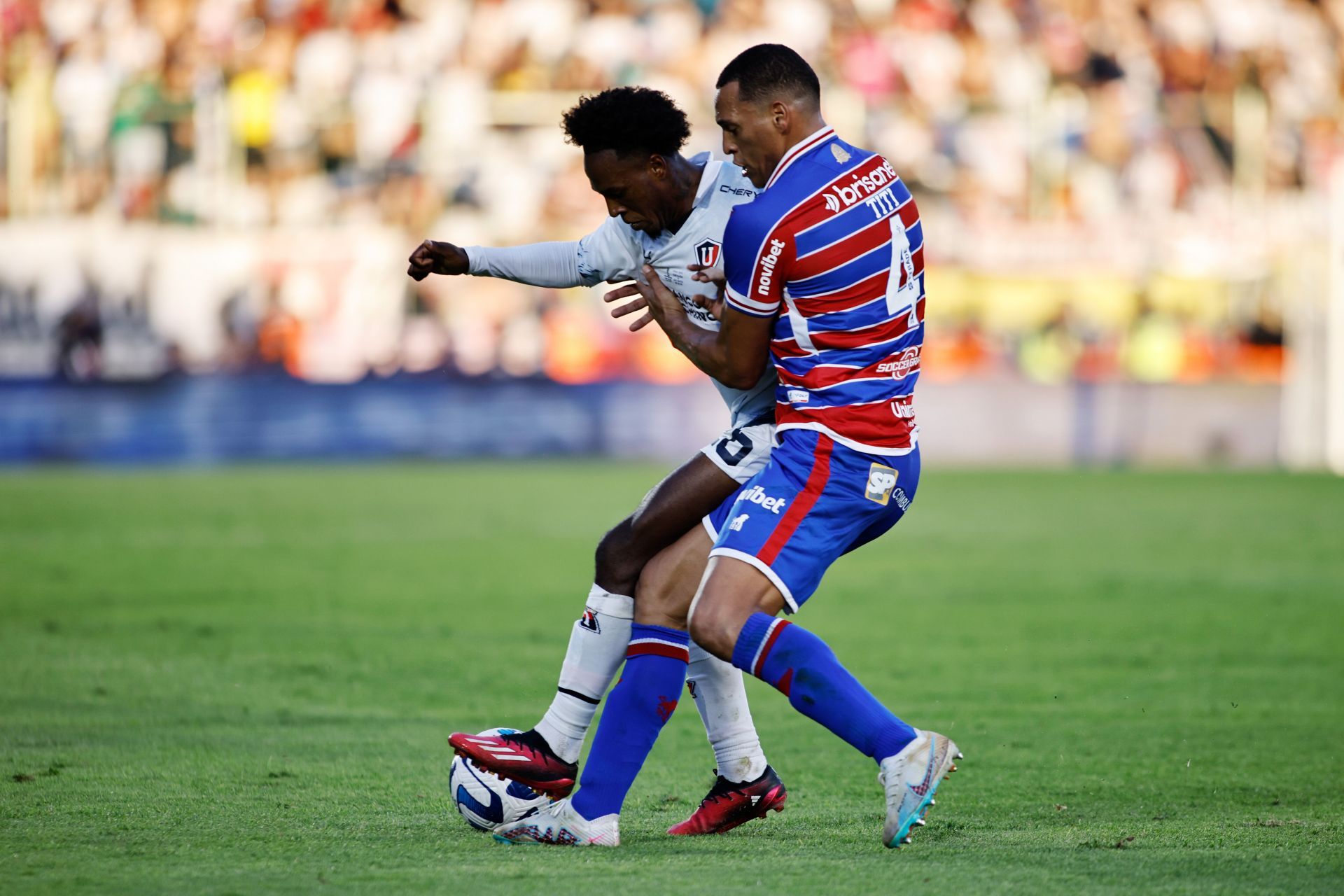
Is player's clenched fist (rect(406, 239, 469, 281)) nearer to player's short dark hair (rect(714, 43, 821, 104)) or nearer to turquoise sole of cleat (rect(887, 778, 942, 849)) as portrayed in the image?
player's short dark hair (rect(714, 43, 821, 104))

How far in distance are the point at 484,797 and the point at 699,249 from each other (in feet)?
5.06

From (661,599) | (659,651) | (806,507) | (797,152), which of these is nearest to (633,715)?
(659,651)

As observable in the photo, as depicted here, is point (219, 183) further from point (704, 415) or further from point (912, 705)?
point (912, 705)

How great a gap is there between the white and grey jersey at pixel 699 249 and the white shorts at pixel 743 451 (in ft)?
0.22

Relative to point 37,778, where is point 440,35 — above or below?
above

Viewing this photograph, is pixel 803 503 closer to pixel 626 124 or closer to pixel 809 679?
pixel 809 679

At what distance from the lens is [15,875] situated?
3492 millimetres

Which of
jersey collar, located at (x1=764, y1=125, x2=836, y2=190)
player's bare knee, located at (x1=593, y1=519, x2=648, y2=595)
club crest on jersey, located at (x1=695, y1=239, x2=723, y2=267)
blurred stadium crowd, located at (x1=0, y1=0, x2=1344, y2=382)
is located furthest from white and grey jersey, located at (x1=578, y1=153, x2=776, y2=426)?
blurred stadium crowd, located at (x1=0, y1=0, x2=1344, y2=382)

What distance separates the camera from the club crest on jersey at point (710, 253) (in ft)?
14.4

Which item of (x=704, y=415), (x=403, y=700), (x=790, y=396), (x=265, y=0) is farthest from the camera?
(x=265, y=0)

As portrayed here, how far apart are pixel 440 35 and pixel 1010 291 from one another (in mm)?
8245

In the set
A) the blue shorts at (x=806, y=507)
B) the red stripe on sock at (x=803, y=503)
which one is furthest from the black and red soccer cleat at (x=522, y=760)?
the red stripe on sock at (x=803, y=503)

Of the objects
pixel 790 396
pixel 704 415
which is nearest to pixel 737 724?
pixel 790 396

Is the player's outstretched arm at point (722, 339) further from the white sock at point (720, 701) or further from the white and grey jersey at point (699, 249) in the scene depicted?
the white sock at point (720, 701)
